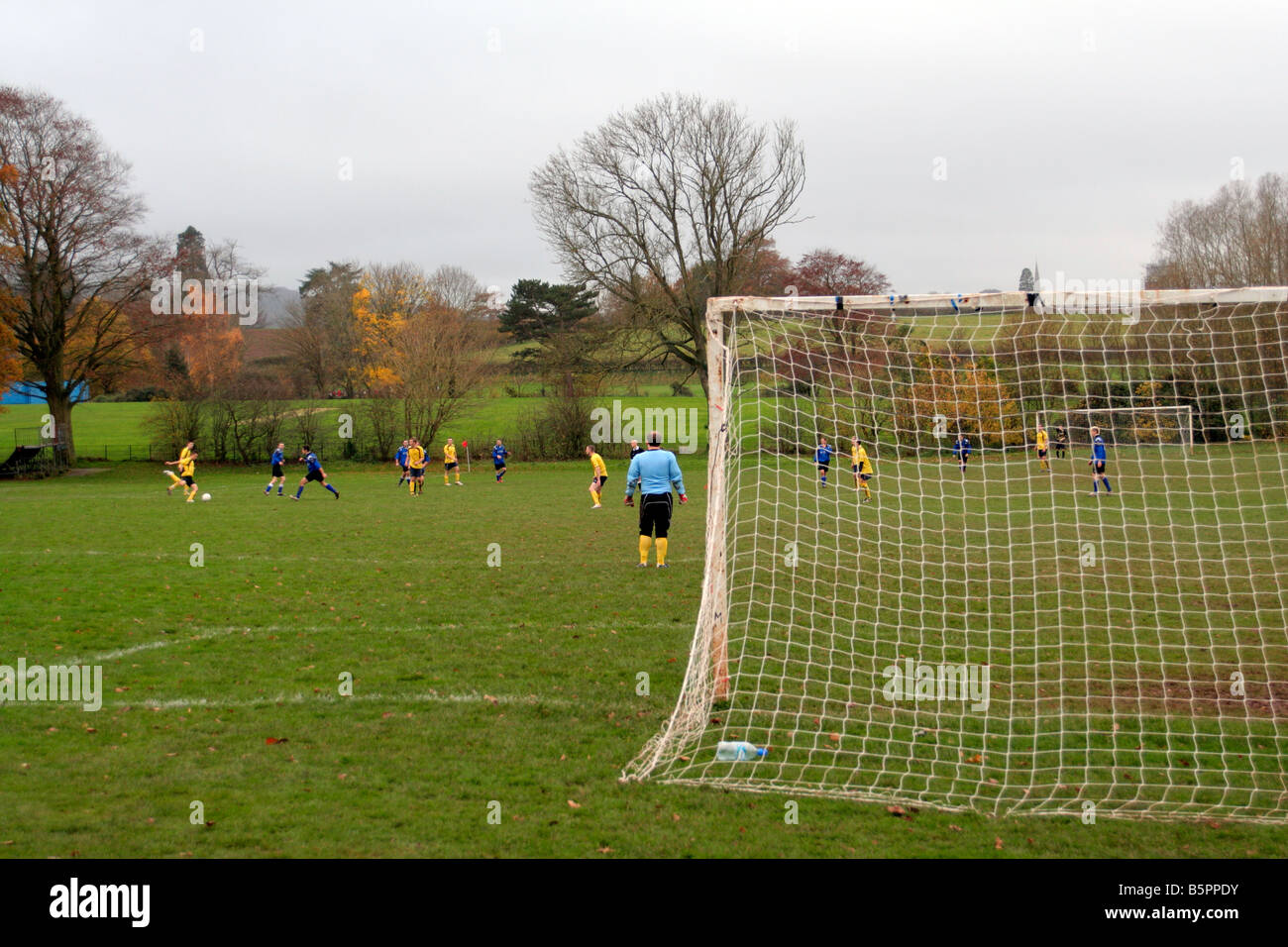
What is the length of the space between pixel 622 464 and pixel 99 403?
4941 cm

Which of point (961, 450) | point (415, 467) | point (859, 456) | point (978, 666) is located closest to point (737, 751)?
point (978, 666)

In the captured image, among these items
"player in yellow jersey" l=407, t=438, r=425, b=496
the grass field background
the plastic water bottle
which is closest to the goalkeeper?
the grass field background

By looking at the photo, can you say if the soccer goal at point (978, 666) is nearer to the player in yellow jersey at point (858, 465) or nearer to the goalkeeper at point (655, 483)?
the player in yellow jersey at point (858, 465)

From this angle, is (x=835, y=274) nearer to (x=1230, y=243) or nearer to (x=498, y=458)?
(x=1230, y=243)

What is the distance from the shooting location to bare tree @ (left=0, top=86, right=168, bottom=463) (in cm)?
3503

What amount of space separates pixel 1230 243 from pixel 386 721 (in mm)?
47815

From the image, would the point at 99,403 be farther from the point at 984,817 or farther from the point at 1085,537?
the point at 984,817

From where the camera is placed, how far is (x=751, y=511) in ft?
61.0

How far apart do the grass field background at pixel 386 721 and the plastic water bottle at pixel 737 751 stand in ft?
1.64

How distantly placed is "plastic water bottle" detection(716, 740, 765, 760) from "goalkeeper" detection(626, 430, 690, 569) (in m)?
5.87

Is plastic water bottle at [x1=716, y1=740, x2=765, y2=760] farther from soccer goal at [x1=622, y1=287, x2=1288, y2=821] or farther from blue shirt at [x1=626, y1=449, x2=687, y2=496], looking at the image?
blue shirt at [x1=626, y1=449, x2=687, y2=496]

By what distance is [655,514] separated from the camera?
40.1ft
